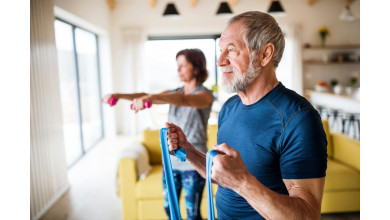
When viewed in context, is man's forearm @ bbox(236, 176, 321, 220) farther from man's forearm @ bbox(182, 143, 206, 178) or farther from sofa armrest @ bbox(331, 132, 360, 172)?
sofa armrest @ bbox(331, 132, 360, 172)

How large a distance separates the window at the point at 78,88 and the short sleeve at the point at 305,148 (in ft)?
13.0

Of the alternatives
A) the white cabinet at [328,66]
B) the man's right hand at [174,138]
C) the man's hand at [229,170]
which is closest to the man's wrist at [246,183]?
the man's hand at [229,170]

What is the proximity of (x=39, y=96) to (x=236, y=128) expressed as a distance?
8.32 ft

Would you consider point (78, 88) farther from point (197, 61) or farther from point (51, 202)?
point (197, 61)

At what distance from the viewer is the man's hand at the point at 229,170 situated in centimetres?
67

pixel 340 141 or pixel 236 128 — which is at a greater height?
pixel 236 128

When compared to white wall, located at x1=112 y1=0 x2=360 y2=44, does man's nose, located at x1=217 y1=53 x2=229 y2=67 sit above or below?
below

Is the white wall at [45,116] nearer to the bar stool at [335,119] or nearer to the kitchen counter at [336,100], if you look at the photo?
the kitchen counter at [336,100]

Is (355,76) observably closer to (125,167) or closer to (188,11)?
(188,11)

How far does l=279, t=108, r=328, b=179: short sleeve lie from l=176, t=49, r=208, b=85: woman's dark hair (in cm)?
111

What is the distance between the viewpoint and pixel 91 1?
506 centimetres

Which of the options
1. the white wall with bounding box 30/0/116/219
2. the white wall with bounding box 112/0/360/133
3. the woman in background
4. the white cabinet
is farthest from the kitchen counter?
the white wall with bounding box 30/0/116/219

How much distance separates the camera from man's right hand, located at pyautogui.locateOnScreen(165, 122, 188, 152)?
943mm
